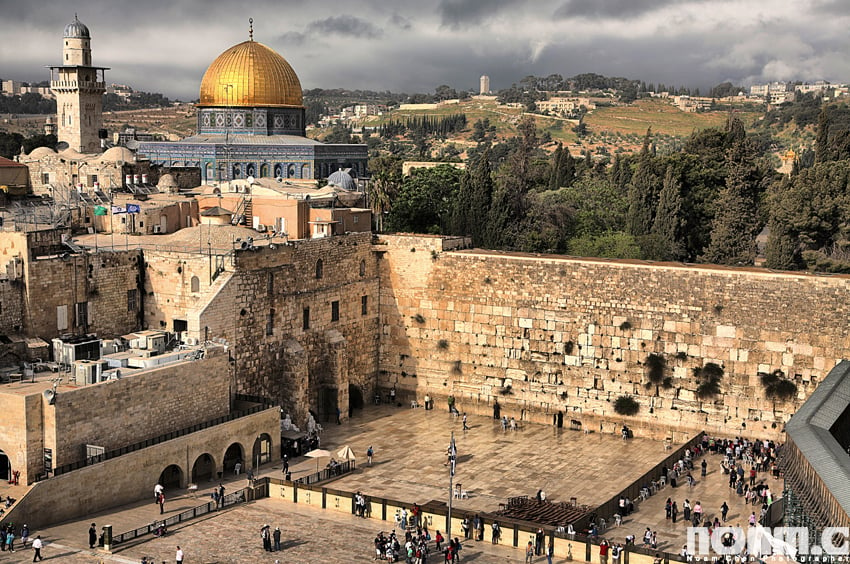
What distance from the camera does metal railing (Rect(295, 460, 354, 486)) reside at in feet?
97.3

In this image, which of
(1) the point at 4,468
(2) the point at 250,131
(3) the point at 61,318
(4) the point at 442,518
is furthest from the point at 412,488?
(2) the point at 250,131

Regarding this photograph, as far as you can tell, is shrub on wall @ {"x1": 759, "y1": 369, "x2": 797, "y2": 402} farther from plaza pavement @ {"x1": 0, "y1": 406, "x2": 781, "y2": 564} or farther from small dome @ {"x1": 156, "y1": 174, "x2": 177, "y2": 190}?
small dome @ {"x1": 156, "y1": 174, "x2": 177, "y2": 190}

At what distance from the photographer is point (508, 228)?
47312 millimetres

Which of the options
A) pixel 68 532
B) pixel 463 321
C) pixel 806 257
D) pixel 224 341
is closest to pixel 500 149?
pixel 806 257

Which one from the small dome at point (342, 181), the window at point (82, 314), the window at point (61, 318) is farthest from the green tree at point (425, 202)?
the window at point (61, 318)

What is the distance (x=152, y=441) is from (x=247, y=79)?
98.9 ft

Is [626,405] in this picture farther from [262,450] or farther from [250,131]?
[250,131]

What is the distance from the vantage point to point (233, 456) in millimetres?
30844

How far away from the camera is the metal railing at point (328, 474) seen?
97.3 ft

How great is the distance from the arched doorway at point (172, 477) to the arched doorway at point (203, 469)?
2.06 feet

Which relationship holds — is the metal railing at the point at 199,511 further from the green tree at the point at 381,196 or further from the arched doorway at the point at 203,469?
the green tree at the point at 381,196

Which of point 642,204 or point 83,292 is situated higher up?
point 642,204

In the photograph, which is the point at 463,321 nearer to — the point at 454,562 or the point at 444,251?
the point at 444,251

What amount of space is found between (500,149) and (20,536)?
105m
